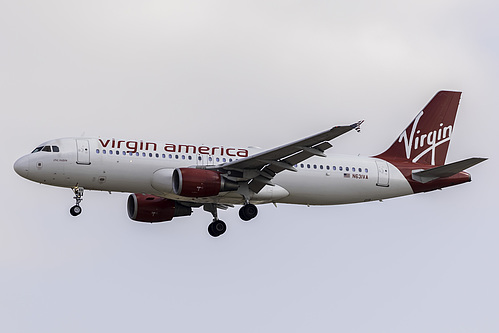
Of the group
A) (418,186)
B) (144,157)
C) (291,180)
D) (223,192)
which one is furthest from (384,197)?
(144,157)

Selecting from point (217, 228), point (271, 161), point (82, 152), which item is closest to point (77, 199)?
point (82, 152)

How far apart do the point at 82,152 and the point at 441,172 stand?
18541 mm

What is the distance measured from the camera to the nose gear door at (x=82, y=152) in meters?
51.7

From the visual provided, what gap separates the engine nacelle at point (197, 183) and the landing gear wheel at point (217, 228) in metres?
4.59

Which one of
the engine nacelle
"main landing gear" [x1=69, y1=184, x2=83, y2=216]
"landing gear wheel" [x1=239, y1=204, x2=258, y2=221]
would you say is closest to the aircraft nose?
"main landing gear" [x1=69, y1=184, x2=83, y2=216]

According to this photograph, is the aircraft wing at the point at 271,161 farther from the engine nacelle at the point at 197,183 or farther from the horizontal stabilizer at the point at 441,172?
the horizontal stabilizer at the point at 441,172

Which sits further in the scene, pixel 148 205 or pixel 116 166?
pixel 148 205

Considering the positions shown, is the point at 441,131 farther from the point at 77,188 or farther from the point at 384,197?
the point at 77,188

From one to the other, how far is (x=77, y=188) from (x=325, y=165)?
12751 millimetres

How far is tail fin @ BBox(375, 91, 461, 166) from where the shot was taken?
59.0m

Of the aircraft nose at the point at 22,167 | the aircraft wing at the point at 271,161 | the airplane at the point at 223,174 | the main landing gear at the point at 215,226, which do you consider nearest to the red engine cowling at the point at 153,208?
the airplane at the point at 223,174

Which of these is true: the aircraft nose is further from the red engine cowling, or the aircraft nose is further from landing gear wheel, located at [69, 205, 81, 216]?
the red engine cowling

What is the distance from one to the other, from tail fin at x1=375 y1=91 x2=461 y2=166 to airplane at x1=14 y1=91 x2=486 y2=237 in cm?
12

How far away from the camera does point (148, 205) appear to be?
5747cm
